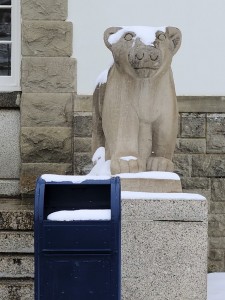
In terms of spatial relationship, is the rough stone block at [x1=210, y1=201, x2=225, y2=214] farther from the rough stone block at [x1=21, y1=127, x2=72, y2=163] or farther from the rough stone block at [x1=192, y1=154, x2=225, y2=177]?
the rough stone block at [x1=21, y1=127, x2=72, y2=163]

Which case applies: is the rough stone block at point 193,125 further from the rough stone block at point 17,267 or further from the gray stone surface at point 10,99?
the rough stone block at point 17,267

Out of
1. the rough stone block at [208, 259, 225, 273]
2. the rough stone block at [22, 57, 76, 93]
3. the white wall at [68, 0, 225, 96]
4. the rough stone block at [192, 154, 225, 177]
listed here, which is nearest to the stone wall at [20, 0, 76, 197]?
the rough stone block at [22, 57, 76, 93]

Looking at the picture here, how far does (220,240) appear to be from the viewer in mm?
8117

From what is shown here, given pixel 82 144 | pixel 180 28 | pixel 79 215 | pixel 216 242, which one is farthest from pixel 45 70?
pixel 79 215

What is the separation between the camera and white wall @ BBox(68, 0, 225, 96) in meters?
8.24

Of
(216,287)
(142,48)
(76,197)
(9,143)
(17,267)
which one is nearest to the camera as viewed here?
(76,197)

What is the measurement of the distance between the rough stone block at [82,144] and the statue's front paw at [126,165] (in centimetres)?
273

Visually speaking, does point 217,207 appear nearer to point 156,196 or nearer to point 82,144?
Answer: point 82,144

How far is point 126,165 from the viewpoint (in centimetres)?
533

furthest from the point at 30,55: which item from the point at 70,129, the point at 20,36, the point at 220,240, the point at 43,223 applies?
the point at 43,223

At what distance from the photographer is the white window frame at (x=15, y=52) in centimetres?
858

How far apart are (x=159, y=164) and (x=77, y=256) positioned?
5.41 ft

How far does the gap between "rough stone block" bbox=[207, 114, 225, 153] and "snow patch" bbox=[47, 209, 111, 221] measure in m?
4.26

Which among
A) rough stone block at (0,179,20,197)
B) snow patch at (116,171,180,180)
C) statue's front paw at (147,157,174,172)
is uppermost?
statue's front paw at (147,157,174,172)
